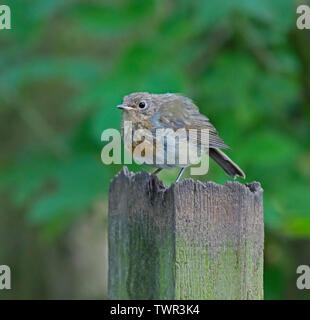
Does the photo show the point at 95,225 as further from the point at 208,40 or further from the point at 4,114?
the point at 208,40

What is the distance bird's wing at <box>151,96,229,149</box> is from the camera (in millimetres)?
4051

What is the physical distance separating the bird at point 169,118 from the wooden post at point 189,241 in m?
1.44

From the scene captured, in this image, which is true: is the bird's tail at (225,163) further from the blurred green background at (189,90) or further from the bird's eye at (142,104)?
the bird's eye at (142,104)

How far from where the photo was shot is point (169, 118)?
4098 mm

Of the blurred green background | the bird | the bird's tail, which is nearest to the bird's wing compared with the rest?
the bird

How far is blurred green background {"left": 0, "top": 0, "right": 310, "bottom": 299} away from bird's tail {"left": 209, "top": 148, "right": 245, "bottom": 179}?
8.8 inches

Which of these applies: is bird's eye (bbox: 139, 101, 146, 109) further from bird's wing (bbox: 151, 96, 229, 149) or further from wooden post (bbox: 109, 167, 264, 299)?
wooden post (bbox: 109, 167, 264, 299)

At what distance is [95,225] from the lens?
275 inches

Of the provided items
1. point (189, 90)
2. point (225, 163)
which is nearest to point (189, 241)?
point (225, 163)

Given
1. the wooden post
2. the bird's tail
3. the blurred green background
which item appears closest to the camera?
the wooden post

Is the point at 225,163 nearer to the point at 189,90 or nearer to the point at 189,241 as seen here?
the point at 189,90

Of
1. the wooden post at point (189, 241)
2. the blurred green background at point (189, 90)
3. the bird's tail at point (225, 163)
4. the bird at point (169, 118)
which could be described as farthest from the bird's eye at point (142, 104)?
the wooden post at point (189, 241)

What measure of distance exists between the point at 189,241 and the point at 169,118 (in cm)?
186
